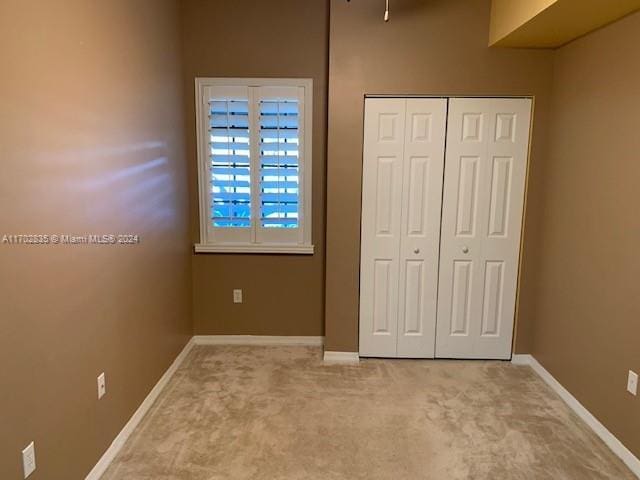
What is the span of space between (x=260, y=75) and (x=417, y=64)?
1.25 meters

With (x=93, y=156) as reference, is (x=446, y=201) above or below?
below

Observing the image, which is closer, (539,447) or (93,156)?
(93,156)

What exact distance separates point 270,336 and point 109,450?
1728 mm

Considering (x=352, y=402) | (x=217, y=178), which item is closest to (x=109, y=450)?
(x=352, y=402)

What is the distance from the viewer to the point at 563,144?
9.86 feet

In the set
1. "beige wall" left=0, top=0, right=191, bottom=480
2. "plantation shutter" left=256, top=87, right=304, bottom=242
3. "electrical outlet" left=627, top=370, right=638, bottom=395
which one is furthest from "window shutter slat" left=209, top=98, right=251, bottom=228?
"electrical outlet" left=627, top=370, right=638, bottom=395

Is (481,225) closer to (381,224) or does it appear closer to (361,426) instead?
(381,224)

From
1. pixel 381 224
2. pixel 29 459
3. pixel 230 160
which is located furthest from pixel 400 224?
pixel 29 459

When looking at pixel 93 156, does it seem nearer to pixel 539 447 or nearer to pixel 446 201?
pixel 446 201

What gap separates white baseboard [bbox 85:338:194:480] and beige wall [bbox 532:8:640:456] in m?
2.74

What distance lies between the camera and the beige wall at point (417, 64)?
3.09 metres

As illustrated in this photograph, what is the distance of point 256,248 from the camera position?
3.69 metres

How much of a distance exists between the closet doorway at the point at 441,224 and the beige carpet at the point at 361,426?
265 mm

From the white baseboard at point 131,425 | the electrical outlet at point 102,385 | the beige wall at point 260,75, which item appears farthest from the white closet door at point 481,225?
the electrical outlet at point 102,385
